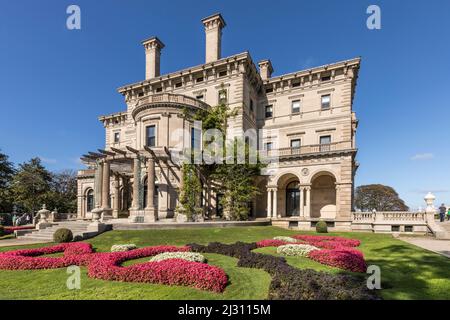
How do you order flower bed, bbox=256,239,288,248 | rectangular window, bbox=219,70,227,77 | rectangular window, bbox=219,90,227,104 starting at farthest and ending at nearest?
rectangular window, bbox=219,70,227,77 → rectangular window, bbox=219,90,227,104 → flower bed, bbox=256,239,288,248

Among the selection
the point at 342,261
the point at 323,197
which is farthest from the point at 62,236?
the point at 323,197

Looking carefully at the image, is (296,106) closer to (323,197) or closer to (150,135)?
(323,197)

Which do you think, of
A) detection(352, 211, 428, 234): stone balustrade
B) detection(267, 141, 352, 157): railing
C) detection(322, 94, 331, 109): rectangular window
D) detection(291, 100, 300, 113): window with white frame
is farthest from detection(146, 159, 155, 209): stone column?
detection(322, 94, 331, 109): rectangular window

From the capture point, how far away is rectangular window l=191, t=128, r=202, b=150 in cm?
2783

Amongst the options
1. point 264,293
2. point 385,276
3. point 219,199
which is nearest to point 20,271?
point 264,293

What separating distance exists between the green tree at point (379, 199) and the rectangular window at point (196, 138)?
55714mm

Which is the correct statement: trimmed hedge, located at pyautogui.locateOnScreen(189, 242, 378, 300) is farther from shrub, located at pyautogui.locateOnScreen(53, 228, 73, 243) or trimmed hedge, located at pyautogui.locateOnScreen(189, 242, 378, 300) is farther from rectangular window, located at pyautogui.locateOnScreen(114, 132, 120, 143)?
rectangular window, located at pyautogui.locateOnScreen(114, 132, 120, 143)

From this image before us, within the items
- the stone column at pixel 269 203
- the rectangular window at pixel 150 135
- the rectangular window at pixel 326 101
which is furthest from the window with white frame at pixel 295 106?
the rectangular window at pixel 150 135

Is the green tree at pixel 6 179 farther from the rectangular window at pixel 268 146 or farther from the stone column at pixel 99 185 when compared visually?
the rectangular window at pixel 268 146

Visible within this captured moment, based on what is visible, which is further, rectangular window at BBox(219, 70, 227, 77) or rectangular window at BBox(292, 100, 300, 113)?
rectangular window at BBox(292, 100, 300, 113)

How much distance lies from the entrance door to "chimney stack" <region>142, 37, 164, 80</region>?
83.5 ft

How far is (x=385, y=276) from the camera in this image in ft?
27.1

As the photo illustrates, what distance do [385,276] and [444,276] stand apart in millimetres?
1973

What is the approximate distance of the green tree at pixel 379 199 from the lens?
6244 cm
